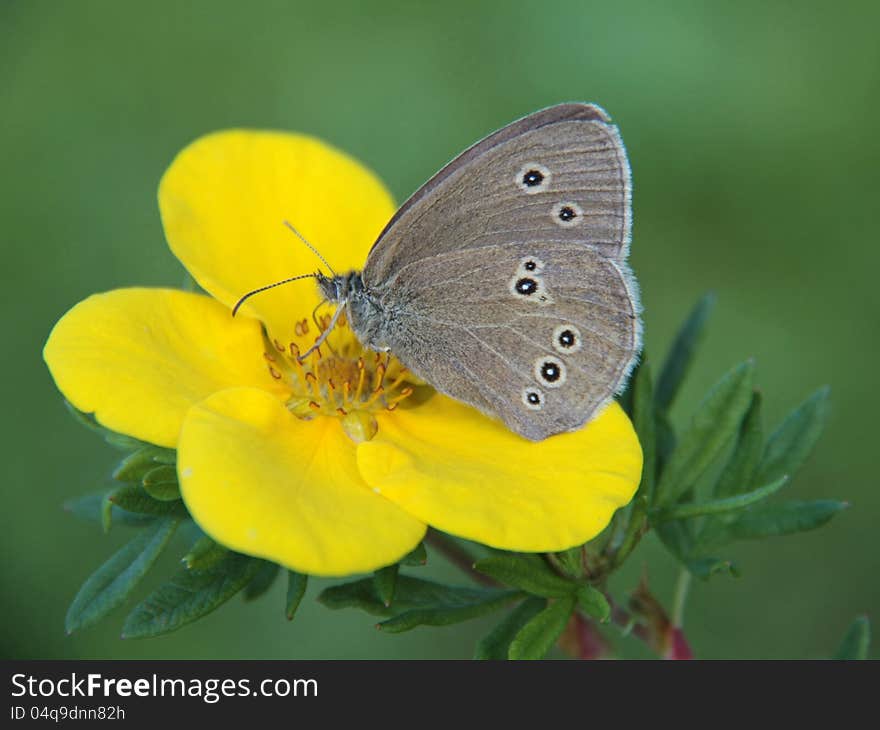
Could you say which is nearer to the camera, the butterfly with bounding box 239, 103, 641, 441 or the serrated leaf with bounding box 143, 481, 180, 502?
the serrated leaf with bounding box 143, 481, 180, 502

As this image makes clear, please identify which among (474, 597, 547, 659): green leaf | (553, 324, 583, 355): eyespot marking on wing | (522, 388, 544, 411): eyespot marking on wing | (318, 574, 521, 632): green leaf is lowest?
(474, 597, 547, 659): green leaf

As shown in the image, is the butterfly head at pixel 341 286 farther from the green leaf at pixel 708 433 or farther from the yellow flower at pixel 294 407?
the green leaf at pixel 708 433

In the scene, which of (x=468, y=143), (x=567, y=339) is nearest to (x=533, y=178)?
(x=567, y=339)

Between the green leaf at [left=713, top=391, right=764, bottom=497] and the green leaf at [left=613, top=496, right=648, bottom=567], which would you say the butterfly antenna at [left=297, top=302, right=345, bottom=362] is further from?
the green leaf at [left=713, top=391, right=764, bottom=497]

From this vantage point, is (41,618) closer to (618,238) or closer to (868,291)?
(618,238)

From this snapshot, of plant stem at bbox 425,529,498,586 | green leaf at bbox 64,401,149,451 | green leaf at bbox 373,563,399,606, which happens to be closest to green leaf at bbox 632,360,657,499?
plant stem at bbox 425,529,498,586

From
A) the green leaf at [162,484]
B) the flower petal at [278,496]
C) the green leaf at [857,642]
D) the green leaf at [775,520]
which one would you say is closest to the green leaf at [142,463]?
the green leaf at [162,484]
